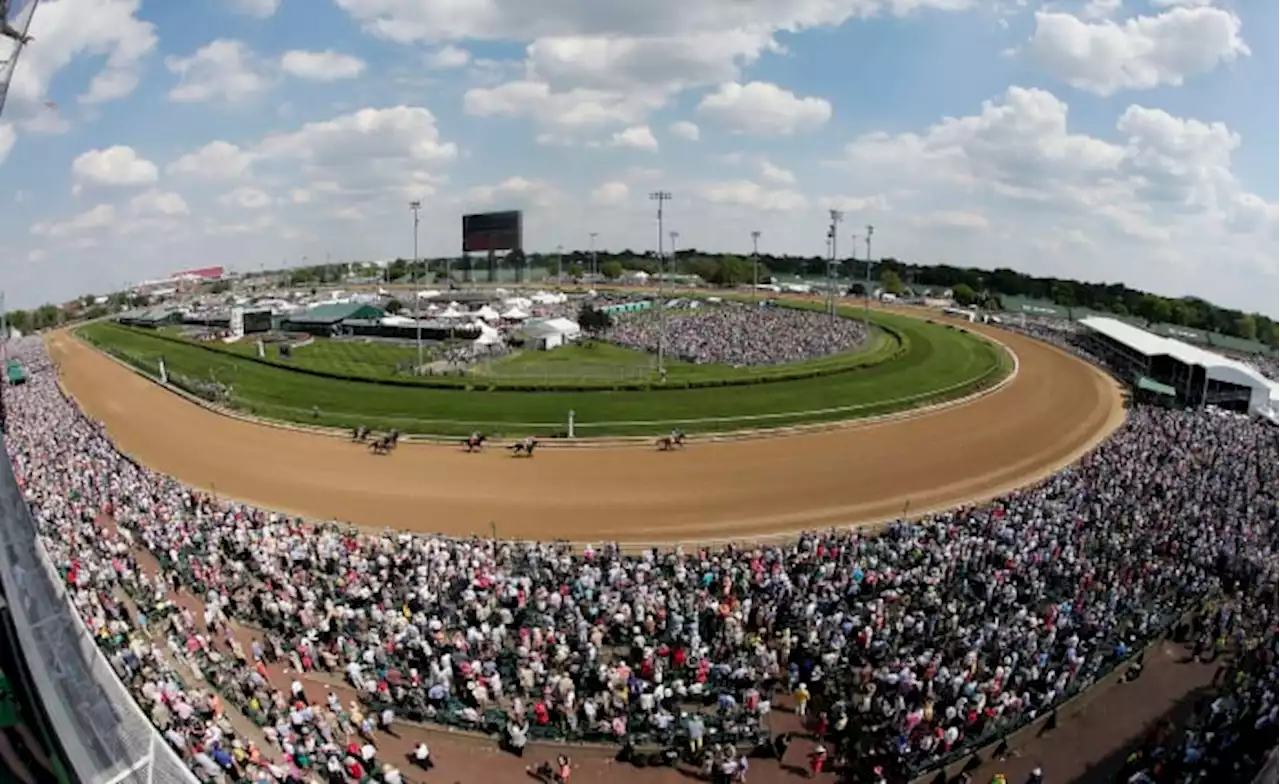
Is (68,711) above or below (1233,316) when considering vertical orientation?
below

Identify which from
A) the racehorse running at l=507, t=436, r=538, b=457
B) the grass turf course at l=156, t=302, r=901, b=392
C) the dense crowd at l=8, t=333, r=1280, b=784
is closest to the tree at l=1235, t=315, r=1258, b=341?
the grass turf course at l=156, t=302, r=901, b=392

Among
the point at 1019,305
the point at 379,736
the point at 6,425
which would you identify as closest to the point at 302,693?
the point at 379,736

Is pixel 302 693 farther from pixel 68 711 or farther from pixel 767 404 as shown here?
pixel 767 404

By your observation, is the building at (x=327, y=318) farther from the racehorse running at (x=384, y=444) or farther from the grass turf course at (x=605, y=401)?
the racehorse running at (x=384, y=444)

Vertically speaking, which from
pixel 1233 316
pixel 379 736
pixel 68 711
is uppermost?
pixel 1233 316

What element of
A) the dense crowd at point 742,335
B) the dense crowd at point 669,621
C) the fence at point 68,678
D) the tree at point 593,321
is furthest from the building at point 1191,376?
the fence at point 68,678

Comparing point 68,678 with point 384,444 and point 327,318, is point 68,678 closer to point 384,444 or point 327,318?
point 384,444
